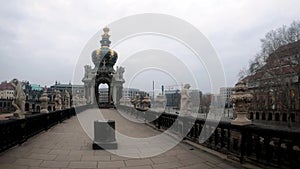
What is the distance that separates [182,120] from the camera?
854 centimetres

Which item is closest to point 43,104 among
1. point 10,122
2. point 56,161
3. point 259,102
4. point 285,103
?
point 10,122

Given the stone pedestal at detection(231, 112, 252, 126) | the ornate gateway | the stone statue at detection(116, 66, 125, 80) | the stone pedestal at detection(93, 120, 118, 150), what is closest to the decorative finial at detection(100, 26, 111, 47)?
the ornate gateway

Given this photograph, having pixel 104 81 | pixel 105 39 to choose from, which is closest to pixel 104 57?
pixel 105 39

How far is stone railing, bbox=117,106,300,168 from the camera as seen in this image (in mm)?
4348

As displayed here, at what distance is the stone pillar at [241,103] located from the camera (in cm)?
586

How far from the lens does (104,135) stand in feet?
23.4

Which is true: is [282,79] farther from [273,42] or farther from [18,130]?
[18,130]

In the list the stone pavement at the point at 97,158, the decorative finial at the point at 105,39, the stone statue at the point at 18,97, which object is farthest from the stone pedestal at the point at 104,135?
the decorative finial at the point at 105,39

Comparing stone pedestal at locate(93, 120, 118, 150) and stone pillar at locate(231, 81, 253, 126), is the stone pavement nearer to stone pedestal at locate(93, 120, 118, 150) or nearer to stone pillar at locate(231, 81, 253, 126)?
stone pedestal at locate(93, 120, 118, 150)

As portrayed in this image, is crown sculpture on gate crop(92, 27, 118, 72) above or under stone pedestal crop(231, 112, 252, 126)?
above

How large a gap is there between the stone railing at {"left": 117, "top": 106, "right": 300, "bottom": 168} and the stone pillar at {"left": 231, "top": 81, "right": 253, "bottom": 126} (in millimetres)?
233

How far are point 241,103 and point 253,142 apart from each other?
1.22m

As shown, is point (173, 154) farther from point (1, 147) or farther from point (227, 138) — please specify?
point (1, 147)

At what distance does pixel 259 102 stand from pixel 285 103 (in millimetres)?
7891
